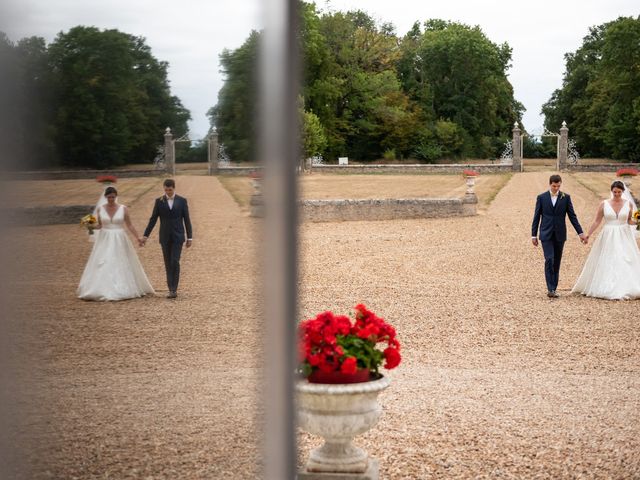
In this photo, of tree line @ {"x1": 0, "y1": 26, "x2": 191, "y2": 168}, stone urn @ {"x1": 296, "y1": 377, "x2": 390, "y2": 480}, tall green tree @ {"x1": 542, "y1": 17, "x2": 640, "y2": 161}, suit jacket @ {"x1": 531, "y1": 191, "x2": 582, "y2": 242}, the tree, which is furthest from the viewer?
the tree

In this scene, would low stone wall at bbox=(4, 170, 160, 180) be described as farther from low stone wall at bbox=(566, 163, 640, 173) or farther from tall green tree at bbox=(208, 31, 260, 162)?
low stone wall at bbox=(566, 163, 640, 173)

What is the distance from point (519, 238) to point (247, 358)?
18602mm

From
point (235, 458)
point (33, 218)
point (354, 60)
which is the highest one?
point (354, 60)

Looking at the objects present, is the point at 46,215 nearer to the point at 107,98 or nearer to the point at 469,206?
the point at 107,98

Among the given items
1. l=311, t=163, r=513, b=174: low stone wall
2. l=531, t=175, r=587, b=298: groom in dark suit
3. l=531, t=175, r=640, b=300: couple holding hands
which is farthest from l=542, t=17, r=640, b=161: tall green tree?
l=531, t=175, r=587, b=298: groom in dark suit

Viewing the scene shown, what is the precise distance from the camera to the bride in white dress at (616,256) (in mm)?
11445

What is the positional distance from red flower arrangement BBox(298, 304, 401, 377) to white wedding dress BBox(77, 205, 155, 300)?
3.00m

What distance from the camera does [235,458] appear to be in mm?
896

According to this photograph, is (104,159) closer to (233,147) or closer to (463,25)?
(233,147)

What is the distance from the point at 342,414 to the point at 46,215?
339cm

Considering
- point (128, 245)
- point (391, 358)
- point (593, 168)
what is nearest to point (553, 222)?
point (391, 358)

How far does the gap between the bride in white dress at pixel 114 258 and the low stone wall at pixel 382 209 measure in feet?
69.2

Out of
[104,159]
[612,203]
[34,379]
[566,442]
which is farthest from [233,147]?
[612,203]

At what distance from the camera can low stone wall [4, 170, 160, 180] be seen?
77cm
